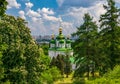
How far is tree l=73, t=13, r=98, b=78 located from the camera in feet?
145

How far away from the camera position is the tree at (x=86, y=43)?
4431 cm

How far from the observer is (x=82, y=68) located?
44375 mm

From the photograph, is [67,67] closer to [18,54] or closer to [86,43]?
[86,43]

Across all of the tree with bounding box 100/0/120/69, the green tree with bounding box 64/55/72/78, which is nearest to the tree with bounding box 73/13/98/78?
the tree with bounding box 100/0/120/69

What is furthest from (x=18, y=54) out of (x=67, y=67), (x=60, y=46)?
(x=60, y=46)

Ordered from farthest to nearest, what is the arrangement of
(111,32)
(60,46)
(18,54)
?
1. (60,46)
2. (111,32)
3. (18,54)

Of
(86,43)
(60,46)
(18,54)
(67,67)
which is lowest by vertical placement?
(67,67)

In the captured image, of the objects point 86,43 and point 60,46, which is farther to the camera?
point 60,46

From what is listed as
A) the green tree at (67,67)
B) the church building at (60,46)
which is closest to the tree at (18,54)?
the green tree at (67,67)

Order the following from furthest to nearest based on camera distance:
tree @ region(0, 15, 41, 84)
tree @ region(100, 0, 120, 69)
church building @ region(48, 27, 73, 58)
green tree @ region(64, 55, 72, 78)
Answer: church building @ region(48, 27, 73, 58), green tree @ region(64, 55, 72, 78), tree @ region(100, 0, 120, 69), tree @ region(0, 15, 41, 84)

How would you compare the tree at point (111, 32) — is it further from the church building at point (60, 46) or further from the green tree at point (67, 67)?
the church building at point (60, 46)

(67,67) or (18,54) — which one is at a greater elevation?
(18,54)

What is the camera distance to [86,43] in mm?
44969

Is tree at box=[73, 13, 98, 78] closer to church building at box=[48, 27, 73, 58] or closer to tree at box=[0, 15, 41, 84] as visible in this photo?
tree at box=[0, 15, 41, 84]
